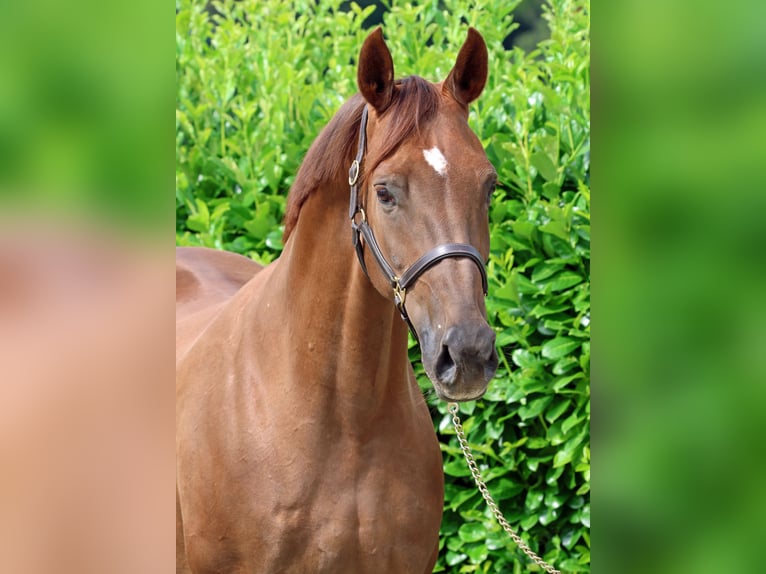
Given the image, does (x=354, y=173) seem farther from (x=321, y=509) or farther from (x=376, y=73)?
(x=321, y=509)

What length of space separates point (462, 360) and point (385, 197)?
430 millimetres

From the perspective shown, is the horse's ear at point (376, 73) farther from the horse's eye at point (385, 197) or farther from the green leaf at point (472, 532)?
the green leaf at point (472, 532)

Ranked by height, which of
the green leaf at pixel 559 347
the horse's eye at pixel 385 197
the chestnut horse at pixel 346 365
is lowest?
the green leaf at pixel 559 347

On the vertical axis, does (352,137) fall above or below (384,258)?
above

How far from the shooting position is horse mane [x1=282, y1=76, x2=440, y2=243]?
2.05 metres

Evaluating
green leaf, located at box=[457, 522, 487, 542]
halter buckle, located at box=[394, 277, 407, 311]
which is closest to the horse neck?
halter buckle, located at box=[394, 277, 407, 311]

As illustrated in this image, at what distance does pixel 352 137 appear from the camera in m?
2.25

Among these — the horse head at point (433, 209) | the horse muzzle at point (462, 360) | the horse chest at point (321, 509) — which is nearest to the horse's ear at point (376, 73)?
the horse head at point (433, 209)

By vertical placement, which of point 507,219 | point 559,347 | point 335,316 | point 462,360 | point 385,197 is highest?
point 385,197

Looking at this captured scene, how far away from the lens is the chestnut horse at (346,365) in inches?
79.2

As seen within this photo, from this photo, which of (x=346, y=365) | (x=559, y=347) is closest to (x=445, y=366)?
(x=346, y=365)
